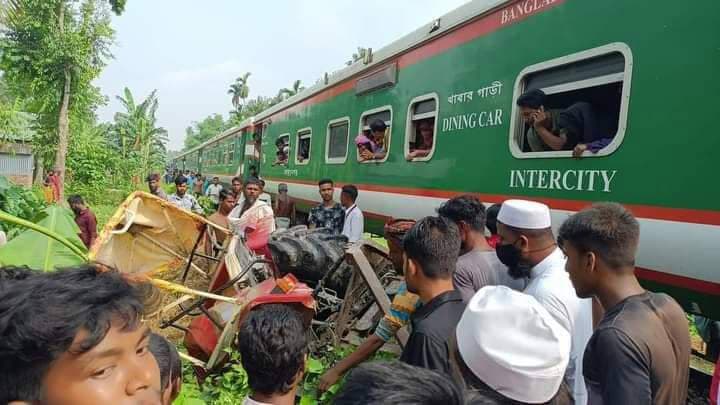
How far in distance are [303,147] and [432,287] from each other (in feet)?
23.5

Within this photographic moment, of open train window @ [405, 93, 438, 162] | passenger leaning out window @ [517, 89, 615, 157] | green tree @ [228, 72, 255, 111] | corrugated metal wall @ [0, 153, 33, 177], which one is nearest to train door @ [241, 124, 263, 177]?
open train window @ [405, 93, 438, 162]

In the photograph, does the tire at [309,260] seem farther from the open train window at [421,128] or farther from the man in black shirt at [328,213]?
the man in black shirt at [328,213]

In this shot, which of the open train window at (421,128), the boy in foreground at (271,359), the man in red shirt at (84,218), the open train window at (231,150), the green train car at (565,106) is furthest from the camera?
the open train window at (231,150)

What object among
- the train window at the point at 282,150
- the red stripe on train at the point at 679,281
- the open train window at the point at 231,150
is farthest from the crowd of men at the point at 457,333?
the open train window at the point at 231,150

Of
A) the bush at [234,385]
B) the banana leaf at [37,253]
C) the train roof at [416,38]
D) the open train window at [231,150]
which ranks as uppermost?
the train roof at [416,38]

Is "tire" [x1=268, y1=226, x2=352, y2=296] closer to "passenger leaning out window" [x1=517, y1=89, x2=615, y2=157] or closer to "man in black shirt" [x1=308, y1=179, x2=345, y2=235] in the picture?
"man in black shirt" [x1=308, y1=179, x2=345, y2=235]

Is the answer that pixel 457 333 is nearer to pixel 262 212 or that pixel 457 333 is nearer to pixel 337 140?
pixel 262 212

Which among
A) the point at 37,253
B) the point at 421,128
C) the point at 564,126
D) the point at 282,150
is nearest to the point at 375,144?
the point at 421,128

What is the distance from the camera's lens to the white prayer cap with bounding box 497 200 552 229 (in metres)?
2.31

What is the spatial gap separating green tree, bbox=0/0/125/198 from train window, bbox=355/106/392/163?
15.4 m

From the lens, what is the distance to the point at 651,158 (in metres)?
2.73

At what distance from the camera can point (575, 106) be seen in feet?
10.5

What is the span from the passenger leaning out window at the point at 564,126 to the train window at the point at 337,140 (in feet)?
11.1

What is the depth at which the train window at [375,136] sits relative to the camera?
5559 mm
